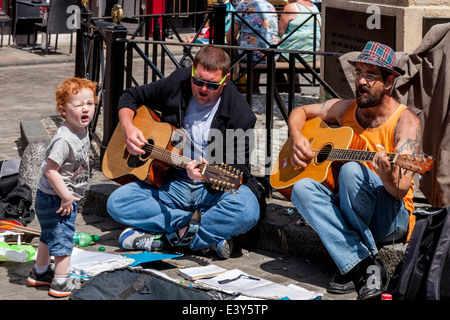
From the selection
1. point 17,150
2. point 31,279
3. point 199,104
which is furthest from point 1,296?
point 17,150

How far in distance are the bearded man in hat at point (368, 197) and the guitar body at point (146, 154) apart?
100 centimetres

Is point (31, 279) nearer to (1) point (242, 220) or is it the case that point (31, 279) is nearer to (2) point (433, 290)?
(1) point (242, 220)

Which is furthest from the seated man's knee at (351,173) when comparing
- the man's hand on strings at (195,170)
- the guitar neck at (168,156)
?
the guitar neck at (168,156)

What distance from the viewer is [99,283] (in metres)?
4.18

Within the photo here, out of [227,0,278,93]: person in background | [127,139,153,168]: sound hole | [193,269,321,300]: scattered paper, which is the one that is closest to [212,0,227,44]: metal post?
[227,0,278,93]: person in background

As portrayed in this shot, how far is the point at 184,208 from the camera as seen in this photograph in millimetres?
5309

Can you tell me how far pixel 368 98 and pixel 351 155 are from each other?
0.35 metres

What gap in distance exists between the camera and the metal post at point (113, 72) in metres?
6.54

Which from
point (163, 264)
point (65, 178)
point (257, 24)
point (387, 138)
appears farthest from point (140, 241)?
point (257, 24)

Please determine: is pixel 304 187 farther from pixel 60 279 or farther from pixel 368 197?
pixel 60 279

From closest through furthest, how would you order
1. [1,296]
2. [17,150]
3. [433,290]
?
[433,290] → [1,296] → [17,150]

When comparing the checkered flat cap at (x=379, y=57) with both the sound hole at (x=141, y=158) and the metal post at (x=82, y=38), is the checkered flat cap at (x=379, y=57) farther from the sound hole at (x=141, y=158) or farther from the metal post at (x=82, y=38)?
the metal post at (x=82, y=38)
